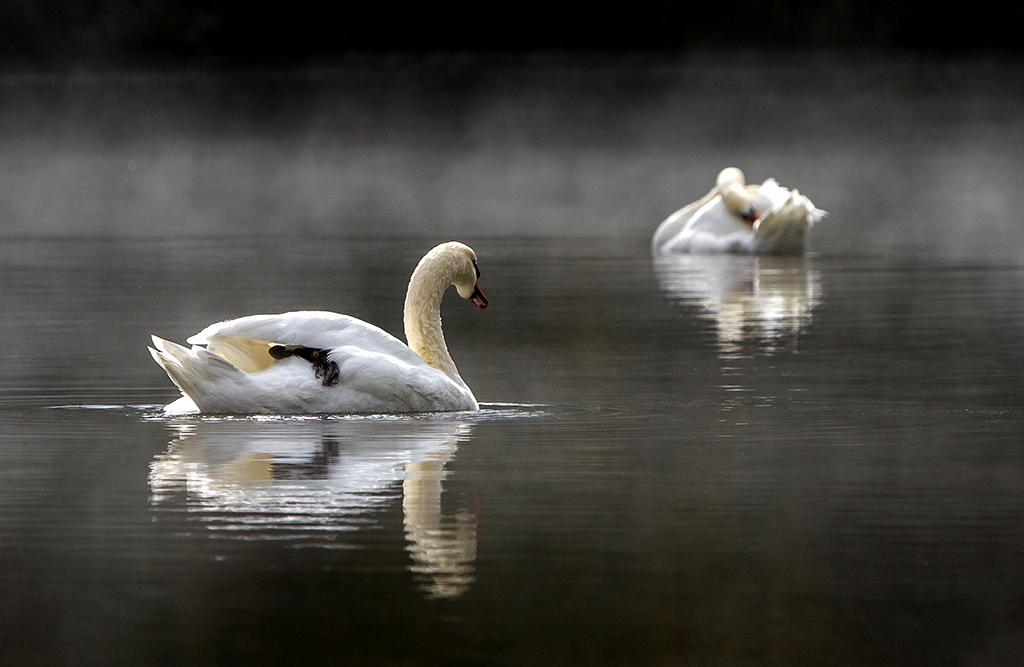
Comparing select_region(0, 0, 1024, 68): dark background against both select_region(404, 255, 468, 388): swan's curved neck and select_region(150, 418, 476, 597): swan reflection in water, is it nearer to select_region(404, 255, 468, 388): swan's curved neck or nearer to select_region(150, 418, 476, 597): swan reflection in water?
select_region(404, 255, 468, 388): swan's curved neck

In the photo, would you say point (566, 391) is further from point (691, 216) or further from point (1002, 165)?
point (1002, 165)

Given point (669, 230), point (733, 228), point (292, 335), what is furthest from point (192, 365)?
point (733, 228)

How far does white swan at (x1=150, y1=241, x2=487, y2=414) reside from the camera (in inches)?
360

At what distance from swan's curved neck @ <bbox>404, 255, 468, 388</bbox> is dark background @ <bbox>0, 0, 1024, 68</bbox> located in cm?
4523

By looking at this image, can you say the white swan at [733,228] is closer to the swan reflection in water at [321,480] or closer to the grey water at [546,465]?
the grey water at [546,465]

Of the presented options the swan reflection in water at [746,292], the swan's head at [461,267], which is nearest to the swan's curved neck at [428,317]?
the swan's head at [461,267]

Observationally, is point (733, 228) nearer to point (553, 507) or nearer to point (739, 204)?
point (739, 204)

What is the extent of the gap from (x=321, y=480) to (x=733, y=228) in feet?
49.7

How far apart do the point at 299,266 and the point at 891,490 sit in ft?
39.6

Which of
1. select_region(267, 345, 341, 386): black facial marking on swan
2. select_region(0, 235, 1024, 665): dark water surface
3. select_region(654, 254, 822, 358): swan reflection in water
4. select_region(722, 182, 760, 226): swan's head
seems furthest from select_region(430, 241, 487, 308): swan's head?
select_region(722, 182, 760, 226): swan's head

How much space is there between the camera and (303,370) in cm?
930

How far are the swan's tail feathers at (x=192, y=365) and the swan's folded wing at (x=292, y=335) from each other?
119mm

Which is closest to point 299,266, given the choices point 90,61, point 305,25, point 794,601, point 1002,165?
point 794,601

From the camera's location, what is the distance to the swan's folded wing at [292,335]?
29.9 feet
